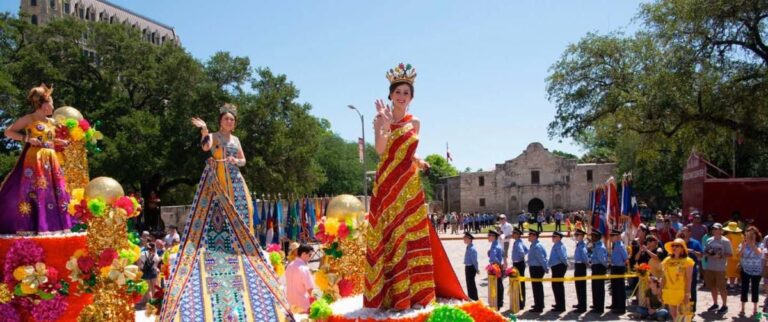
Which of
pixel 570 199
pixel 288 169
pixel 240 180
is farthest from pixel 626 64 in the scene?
pixel 570 199

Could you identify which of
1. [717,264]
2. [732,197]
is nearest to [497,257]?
[717,264]

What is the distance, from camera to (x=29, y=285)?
8.12m

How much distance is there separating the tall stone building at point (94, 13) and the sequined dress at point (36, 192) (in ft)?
197

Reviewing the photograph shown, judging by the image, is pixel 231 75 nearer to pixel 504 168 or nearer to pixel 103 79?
pixel 103 79

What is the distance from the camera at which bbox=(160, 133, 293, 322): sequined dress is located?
26.5ft

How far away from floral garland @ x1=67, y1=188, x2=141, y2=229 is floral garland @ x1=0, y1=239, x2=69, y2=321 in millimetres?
691

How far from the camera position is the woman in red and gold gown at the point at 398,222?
6762mm

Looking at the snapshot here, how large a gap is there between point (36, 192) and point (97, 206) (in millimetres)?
1138

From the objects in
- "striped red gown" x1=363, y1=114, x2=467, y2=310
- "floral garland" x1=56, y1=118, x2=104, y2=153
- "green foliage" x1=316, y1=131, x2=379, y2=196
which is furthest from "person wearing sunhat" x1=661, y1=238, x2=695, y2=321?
"green foliage" x1=316, y1=131, x2=379, y2=196

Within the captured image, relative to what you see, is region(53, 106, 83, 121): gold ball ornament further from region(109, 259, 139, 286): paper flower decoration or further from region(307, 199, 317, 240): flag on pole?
region(307, 199, 317, 240): flag on pole

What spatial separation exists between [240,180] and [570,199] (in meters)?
72.3

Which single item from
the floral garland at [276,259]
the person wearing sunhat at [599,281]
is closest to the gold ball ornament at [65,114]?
the floral garland at [276,259]

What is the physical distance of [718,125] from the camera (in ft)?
77.3

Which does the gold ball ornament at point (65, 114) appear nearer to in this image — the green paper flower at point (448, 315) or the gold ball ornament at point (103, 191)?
the gold ball ornament at point (103, 191)
